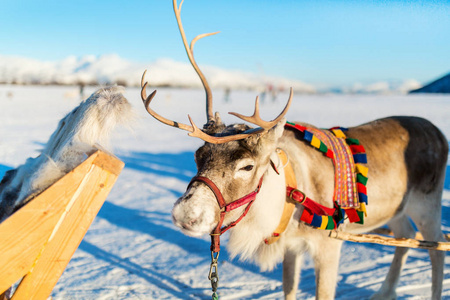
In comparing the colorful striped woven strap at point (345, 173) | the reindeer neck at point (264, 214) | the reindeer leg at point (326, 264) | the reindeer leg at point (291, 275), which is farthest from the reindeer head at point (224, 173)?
the reindeer leg at point (291, 275)

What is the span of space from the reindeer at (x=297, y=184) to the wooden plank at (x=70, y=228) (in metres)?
0.70

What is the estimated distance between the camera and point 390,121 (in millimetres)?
3562

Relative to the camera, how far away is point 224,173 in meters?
2.07

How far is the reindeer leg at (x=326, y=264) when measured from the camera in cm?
274

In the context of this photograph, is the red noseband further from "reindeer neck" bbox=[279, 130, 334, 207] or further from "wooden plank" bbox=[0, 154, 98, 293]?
"wooden plank" bbox=[0, 154, 98, 293]

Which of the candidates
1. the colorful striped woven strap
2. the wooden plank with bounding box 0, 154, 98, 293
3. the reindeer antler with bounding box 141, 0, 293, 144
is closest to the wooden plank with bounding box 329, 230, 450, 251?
the colorful striped woven strap

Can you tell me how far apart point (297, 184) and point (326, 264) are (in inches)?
28.9

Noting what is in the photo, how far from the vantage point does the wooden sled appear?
115 cm

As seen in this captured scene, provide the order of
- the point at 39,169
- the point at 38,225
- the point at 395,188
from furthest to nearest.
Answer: the point at 395,188 < the point at 39,169 < the point at 38,225

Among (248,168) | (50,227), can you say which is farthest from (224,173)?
(50,227)

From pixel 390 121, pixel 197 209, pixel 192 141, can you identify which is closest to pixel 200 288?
pixel 197 209

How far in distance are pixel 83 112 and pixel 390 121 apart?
10.5 feet

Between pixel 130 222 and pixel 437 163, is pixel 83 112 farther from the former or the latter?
pixel 130 222

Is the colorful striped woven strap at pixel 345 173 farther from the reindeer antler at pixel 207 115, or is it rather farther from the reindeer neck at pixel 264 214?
the reindeer antler at pixel 207 115
